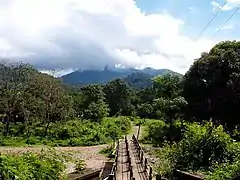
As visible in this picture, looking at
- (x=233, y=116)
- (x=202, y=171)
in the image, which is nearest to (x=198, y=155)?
(x=202, y=171)

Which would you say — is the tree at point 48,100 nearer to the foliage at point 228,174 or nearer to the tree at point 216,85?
the tree at point 216,85

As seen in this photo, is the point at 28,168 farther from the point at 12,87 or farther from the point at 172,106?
the point at 12,87

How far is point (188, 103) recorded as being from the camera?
31.0 m

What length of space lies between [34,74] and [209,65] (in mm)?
18653

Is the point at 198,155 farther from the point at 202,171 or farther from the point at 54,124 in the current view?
the point at 54,124

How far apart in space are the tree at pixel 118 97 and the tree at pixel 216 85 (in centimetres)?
3210

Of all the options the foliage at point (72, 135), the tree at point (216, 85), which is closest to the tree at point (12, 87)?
the foliage at point (72, 135)

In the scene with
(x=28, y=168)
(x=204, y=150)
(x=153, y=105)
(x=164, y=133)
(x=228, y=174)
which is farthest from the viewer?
(x=153, y=105)

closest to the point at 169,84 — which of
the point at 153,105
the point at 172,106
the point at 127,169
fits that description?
the point at 153,105

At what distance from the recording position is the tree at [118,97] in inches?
2525

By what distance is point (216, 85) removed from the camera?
97.5ft

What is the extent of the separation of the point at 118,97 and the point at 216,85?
38844 mm

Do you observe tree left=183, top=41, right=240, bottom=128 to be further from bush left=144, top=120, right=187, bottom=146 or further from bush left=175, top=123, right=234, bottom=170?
bush left=175, top=123, right=234, bottom=170

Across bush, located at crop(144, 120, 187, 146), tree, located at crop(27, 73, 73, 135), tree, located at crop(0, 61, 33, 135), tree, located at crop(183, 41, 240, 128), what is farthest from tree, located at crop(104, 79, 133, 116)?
tree, located at crop(183, 41, 240, 128)
